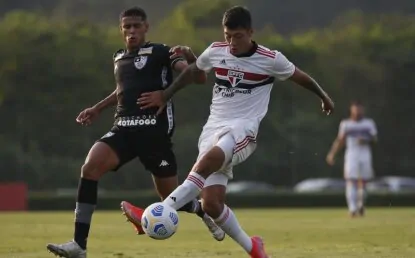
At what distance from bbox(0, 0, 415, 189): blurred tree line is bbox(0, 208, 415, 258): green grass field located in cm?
1858

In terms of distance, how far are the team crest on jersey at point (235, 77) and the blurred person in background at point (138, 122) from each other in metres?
0.31

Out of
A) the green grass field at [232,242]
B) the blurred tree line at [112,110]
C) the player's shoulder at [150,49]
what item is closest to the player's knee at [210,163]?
the player's shoulder at [150,49]

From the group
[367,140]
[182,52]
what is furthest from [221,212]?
[367,140]

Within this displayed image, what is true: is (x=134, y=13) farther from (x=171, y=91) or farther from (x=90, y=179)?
(x=90, y=179)

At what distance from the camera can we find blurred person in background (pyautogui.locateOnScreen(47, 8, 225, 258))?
10109 millimetres

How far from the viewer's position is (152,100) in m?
10.2

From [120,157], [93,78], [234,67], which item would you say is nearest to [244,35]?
[234,67]

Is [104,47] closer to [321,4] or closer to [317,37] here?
Result: [317,37]

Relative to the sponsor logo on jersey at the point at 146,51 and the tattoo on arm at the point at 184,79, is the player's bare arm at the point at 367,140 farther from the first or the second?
the tattoo on arm at the point at 184,79

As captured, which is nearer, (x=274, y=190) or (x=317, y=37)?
(x=274, y=190)

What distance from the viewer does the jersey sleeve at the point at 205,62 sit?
33.0 ft

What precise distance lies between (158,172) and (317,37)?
5364 centimetres

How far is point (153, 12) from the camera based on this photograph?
77.2m

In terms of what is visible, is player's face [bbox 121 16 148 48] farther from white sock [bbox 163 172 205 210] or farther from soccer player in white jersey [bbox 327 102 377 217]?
soccer player in white jersey [bbox 327 102 377 217]
